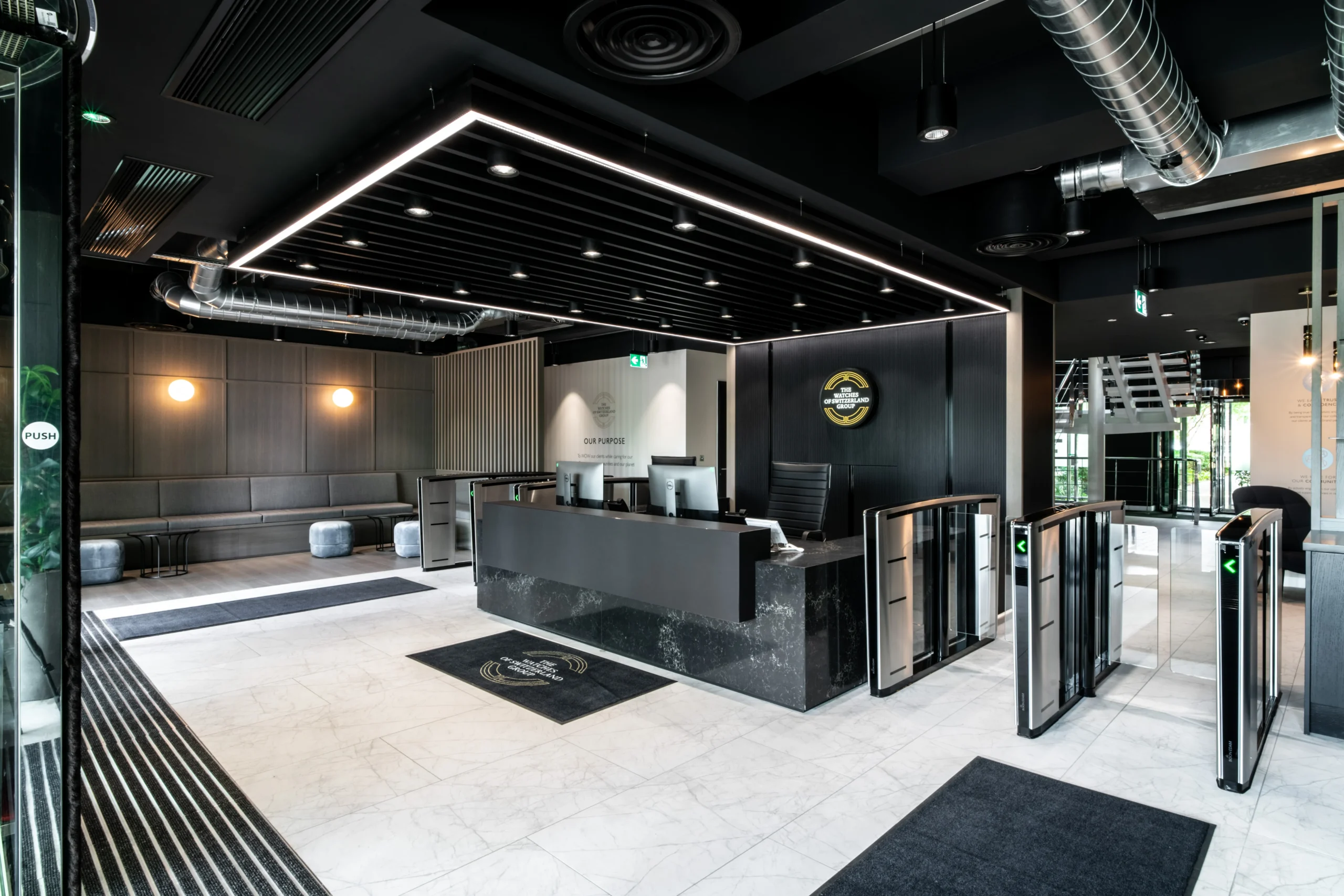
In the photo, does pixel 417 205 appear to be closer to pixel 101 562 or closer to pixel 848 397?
pixel 848 397

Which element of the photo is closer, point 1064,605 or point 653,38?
point 653,38

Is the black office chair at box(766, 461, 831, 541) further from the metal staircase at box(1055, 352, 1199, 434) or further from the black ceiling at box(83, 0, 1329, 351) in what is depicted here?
the metal staircase at box(1055, 352, 1199, 434)

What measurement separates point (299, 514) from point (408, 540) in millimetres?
1898

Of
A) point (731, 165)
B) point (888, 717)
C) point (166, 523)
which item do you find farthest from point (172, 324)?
point (888, 717)

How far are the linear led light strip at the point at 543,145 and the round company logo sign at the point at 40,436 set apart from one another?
1.76m

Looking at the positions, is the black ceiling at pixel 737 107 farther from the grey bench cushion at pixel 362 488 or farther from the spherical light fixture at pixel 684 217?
the grey bench cushion at pixel 362 488

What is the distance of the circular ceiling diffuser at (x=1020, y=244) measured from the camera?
4.81 metres

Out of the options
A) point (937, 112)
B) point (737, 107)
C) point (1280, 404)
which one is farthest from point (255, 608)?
point (1280, 404)

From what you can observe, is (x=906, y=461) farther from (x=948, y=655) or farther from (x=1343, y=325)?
(x=1343, y=325)

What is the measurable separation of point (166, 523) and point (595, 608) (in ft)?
21.2

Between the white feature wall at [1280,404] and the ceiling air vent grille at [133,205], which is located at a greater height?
the ceiling air vent grille at [133,205]

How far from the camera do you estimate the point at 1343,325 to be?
398cm

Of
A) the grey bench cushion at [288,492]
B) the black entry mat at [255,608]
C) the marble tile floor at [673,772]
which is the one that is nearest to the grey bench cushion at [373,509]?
the grey bench cushion at [288,492]

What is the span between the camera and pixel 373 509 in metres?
10.4
